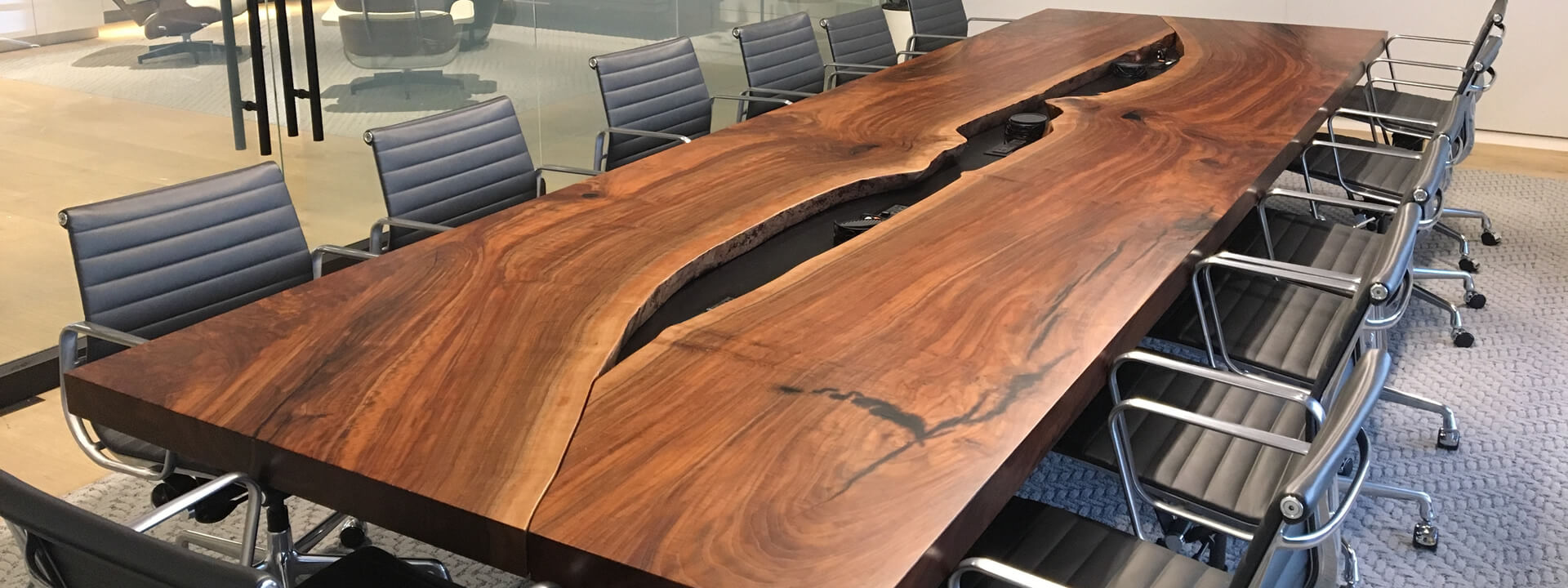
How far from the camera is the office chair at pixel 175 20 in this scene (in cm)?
346

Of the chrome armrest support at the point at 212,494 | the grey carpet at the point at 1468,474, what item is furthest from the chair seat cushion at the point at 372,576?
the grey carpet at the point at 1468,474

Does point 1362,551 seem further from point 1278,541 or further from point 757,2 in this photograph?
point 757,2

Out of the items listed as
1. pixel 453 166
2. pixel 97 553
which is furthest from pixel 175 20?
pixel 97 553

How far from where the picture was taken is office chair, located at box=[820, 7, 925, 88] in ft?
15.0

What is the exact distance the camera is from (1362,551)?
8.87 ft

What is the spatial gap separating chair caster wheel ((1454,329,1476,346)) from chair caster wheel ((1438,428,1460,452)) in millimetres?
803

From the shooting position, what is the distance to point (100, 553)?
4.07ft

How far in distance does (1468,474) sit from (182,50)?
380 centimetres

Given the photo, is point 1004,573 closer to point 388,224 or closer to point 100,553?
point 100,553

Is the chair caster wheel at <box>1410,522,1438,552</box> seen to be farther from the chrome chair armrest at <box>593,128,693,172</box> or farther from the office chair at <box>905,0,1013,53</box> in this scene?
the office chair at <box>905,0,1013,53</box>

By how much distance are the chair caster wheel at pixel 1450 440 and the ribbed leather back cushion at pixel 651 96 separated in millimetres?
2335

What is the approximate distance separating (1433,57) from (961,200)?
5.37 meters

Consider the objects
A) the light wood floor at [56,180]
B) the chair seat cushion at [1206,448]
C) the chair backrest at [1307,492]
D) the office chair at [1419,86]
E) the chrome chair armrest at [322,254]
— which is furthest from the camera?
the office chair at [1419,86]

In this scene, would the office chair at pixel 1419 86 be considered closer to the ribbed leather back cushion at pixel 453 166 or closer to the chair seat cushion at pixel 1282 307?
the chair seat cushion at pixel 1282 307
